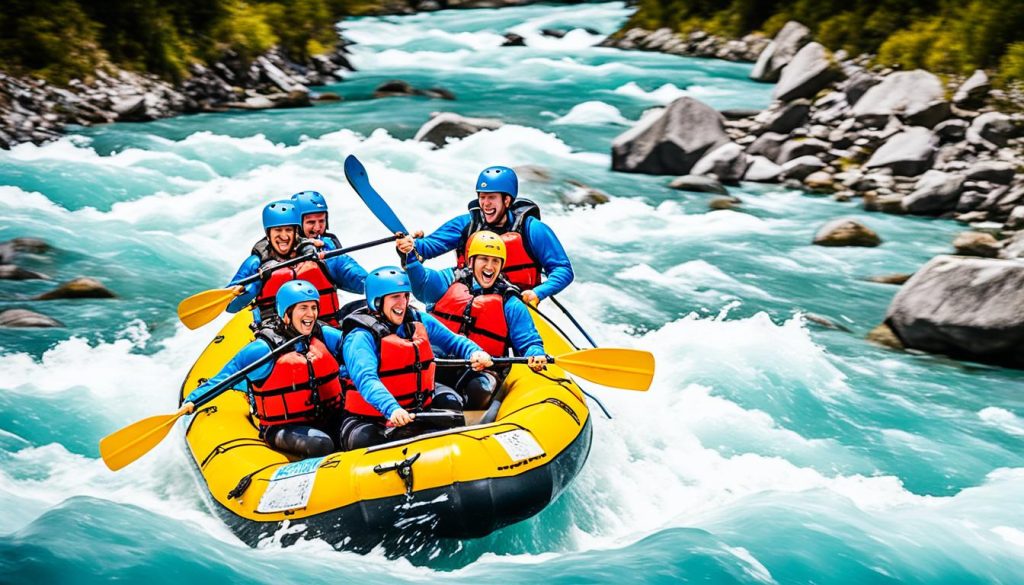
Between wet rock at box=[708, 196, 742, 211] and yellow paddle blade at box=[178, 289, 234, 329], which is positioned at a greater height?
yellow paddle blade at box=[178, 289, 234, 329]

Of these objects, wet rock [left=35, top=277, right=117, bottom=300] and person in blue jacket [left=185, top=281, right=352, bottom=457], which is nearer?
person in blue jacket [left=185, top=281, right=352, bottom=457]

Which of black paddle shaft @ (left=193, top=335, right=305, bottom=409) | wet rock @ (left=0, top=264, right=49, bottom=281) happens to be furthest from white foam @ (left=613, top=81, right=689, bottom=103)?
black paddle shaft @ (left=193, top=335, right=305, bottom=409)

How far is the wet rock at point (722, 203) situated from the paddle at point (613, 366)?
7089 mm

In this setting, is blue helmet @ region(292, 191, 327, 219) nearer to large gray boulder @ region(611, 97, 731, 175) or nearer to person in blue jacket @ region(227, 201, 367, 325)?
person in blue jacket @ region(227, 201, 367, 325)

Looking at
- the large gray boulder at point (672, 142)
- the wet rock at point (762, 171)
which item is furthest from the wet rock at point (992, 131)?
the large gray boulder at point (672, 142)

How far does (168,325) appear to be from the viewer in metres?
8.30

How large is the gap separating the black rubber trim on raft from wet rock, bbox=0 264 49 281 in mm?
5135

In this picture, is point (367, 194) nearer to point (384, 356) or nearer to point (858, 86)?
point (384, 356)

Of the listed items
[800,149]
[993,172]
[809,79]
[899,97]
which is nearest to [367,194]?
[993,172]

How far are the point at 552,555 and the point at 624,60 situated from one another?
18745 millimetres

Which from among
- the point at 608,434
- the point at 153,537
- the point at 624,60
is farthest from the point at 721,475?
the point at 624,60

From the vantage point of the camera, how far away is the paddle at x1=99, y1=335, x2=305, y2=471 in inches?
196

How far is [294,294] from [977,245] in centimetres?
793

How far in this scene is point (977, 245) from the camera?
1040 centimetres
